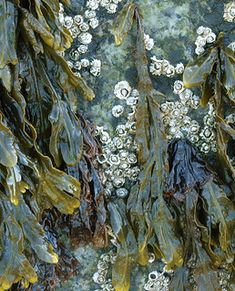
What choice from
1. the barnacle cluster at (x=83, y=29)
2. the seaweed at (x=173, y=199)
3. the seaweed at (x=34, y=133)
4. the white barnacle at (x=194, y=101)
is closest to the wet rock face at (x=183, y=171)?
the seaweed at (x=173, y=199)

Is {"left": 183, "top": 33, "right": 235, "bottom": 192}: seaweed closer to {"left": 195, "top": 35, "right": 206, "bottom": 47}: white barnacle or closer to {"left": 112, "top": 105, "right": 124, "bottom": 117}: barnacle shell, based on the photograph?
{"left": 195, "top": 35, "right": 206, "bottom": 47}: white barnacle

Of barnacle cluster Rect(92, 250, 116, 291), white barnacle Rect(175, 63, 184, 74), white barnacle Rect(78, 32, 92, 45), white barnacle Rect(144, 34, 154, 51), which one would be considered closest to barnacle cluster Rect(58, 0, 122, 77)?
white barnacle Rect(78, 32, 92, 45)

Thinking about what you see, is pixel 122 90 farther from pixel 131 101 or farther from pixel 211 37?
pixel 211 37

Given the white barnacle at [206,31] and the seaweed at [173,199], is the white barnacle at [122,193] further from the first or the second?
the white barnacle at [206,31]

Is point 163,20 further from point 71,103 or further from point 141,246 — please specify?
point 141,246

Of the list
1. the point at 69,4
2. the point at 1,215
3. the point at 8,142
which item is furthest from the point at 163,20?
the point at 1,215
